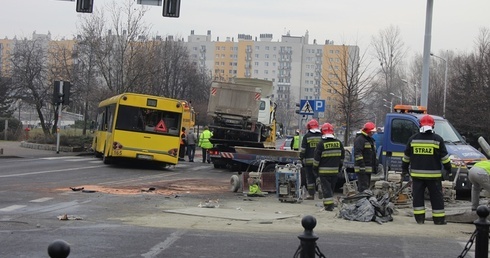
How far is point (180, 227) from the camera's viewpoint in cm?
973

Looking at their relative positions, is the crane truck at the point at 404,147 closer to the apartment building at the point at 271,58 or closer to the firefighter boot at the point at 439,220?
the firefighter boot at the point at 439,220

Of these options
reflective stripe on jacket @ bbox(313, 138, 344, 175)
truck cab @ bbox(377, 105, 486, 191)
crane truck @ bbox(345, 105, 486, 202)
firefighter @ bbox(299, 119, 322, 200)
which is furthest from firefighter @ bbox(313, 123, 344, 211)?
truck cab @ bbox(377, 105, 486, 191)

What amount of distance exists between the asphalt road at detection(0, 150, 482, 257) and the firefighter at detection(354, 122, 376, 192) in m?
1.42

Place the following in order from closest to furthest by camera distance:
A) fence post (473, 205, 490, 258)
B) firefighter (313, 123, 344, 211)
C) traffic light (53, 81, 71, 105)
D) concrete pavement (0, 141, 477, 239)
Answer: fence post (473, 205, 490, 258), concrete pavement (0, 141, 477, 239), firefighter (313, 123, 344, 211), traffic light (53, 81, 71, 105)

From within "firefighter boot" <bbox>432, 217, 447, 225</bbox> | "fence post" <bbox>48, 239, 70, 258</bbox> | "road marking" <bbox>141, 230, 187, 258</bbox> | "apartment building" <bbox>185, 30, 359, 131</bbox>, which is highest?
"apartment building" <bbox>185, 30, 359, 131</bbox>

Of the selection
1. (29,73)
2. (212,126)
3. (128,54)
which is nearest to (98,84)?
(29,73)

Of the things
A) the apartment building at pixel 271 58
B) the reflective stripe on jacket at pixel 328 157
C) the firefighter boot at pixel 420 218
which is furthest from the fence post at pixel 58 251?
the apartment building at pixel 271 58

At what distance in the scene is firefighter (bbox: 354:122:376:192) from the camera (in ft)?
44.4

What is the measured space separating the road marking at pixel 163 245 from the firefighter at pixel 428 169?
4.40m

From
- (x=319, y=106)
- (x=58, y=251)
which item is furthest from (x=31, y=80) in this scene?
(x=58, y=251)

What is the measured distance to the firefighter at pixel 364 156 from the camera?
44.4ft

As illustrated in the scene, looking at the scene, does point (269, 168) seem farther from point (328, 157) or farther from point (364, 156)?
point (328, 157)

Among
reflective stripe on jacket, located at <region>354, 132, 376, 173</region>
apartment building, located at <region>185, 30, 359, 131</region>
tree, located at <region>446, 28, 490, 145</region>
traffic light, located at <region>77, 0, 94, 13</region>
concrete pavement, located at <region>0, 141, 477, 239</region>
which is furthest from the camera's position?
apartment building, located at <region>185, 30, 359, 131</region>

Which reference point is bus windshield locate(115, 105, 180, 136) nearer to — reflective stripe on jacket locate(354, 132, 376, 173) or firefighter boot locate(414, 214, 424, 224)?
reflective stripe on jacket locate(354, 132, 376, 173)
